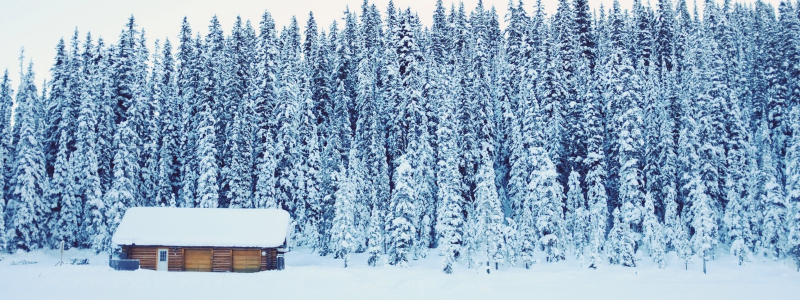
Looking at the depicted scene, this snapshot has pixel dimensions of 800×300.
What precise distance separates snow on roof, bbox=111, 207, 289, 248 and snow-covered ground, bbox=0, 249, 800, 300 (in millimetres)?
2315

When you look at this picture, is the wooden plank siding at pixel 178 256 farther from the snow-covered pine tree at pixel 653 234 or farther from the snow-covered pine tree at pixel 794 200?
the snow-covered pine tree at pixel 794 200

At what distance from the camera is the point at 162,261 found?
37.4 m

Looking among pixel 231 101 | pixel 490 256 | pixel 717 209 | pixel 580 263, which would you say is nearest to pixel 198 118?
pixel 231 101

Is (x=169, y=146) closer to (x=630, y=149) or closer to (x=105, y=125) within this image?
(x=105, y=125)

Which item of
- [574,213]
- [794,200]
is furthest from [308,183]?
[794,200]

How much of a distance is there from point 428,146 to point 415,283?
645 inches

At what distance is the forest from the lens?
136 feet

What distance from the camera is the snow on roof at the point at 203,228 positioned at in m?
36.8

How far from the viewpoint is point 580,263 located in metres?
38.8

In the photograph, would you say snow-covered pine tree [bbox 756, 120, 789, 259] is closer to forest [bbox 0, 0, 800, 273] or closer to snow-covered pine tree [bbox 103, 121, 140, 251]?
forest [bbox 0, 0, 800, 273]

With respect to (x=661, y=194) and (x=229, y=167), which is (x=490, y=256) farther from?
(x=229, y=167)

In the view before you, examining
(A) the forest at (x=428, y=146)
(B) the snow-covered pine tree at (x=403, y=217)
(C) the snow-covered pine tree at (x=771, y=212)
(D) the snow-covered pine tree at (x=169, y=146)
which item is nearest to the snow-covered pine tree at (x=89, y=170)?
(A) the forest at (x=428, y=146)

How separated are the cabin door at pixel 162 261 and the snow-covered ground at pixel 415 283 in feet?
8.42

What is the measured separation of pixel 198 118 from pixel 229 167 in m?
5.82
